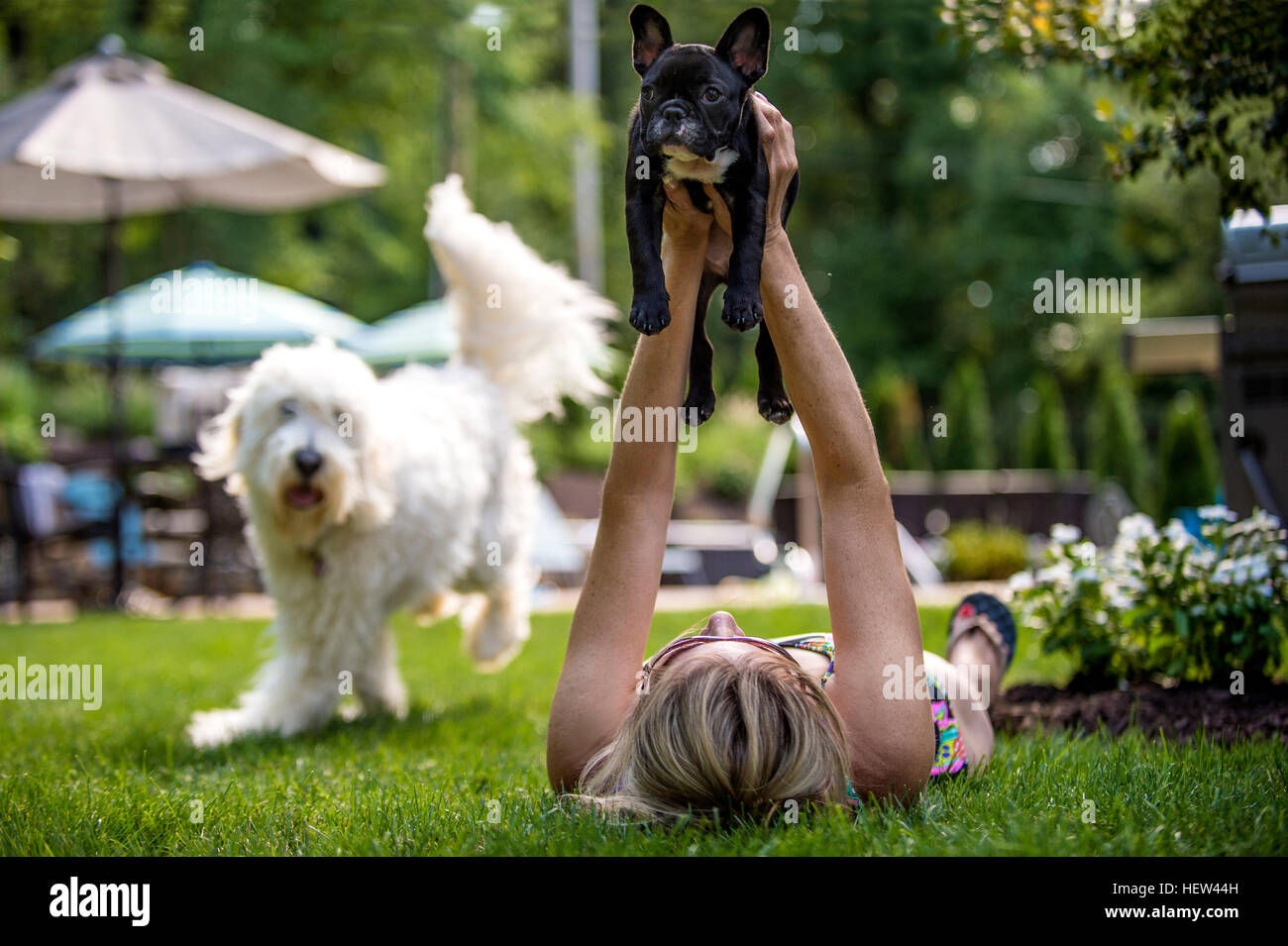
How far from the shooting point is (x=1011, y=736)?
400 cm

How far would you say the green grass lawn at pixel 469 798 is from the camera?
2.41 m

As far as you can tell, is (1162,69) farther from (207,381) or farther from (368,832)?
(207,381)

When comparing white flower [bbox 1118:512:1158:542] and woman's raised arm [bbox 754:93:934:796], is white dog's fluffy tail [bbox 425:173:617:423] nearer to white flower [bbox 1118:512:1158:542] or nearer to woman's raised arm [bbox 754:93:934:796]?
white flower [bbox 1118:512:1158:542]

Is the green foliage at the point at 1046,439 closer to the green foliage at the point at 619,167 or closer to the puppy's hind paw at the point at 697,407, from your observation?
the green foliage at the point at 619,167

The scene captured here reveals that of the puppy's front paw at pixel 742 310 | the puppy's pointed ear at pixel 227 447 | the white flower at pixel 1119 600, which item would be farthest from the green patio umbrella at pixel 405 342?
the puppy's front paw at pixel 742 310

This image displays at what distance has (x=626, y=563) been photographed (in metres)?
2.76

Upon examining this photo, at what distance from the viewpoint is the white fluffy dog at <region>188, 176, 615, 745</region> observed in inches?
180

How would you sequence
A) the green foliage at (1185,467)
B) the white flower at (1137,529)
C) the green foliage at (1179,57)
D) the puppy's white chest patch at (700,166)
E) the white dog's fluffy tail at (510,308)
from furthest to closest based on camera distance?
the green foliage at (1185,467) → the white dog's fluffy tail at (510,308) → the white flower at (1137,529) → the green foliage at (1179,57) → the puppy's white chest patch at (700,166)

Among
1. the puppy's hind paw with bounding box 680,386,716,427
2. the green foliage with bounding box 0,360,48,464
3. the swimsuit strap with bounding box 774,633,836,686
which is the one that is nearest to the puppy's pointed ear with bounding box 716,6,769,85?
the puppy's hind paw with bounding box 680,386,716,427

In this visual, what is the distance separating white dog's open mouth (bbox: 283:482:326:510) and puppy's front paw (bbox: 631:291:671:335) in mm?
2392

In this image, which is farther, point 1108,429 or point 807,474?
point 1108,429

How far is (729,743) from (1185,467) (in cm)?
1262

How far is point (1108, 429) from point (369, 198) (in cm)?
1352
